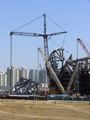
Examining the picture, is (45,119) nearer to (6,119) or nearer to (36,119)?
(36,119)

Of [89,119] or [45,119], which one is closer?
[45,119]

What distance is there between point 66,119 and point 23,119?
6.42 metres

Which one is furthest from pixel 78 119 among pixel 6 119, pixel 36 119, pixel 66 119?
pixel 6 119

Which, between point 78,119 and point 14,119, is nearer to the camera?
point 14,119

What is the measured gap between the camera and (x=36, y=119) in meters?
59.2

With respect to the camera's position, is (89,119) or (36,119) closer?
(36,119)

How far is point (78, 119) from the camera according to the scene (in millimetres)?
62531

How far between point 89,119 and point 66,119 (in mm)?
3182

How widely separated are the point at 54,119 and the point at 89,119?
5233mm

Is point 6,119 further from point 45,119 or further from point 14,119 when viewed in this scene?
point 45,119

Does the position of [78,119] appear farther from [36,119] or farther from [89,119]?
[36,119]

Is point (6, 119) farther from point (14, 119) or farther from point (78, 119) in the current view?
point (78, 119)

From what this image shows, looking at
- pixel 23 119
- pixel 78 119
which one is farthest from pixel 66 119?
pixel 23 119

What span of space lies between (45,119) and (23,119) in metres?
2.77
